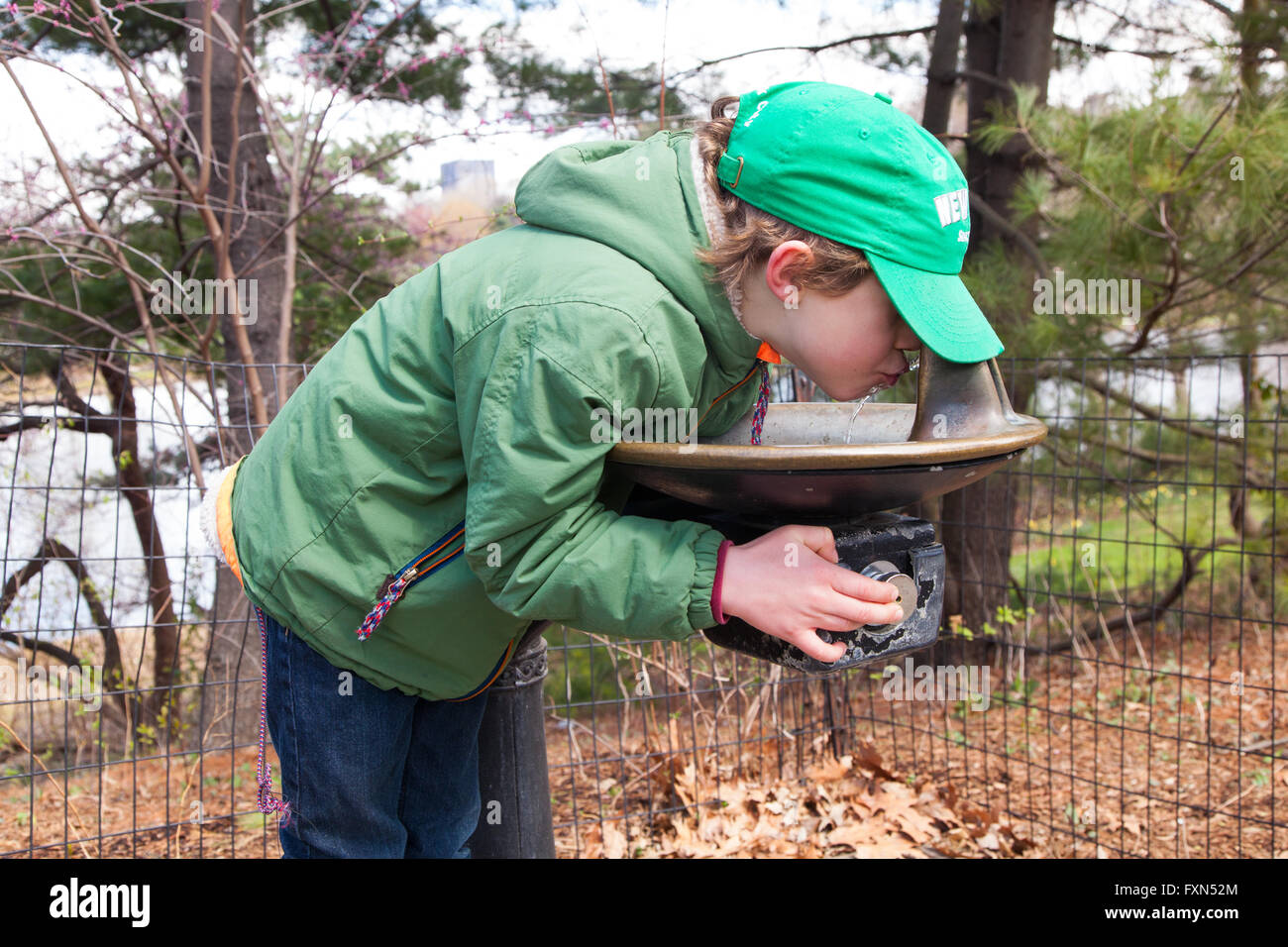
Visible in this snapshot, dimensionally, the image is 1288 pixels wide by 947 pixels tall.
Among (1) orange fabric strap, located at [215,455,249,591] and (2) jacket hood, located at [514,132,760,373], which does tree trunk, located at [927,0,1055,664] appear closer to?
(2) jacket hood, located at [514,132,760,373]

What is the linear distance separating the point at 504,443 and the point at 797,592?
1.24 feet

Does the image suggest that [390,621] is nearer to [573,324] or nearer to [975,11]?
[573,324]

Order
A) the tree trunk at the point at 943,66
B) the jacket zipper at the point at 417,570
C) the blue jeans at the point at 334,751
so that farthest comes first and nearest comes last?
the tree trunk at the point at 943,66, the blue jeans at the point at 334,751, the jacket zipper at the point at 417,570

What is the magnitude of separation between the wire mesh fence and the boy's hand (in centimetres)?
Answer: 163

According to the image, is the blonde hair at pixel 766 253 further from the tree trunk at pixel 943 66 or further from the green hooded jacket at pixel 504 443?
the tree trunk at pixel 943 66

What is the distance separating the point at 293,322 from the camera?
4.74 meters

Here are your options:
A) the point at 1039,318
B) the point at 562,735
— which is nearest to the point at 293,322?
the point at 562,735

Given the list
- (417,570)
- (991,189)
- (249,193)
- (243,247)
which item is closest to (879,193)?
(417,570)

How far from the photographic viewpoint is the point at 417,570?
1312mm

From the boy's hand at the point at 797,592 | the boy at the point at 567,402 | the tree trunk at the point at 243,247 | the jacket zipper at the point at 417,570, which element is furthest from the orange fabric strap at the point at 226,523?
the tree trunk at the point at 243,247

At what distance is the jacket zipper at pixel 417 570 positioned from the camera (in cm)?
130

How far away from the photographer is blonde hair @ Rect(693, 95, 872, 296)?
119cm

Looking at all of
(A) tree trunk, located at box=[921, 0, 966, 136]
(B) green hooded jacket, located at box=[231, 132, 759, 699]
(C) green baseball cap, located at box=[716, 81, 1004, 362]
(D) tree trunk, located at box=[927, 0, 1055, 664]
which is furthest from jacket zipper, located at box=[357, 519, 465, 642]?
(A) tree trunk, located at box=[921, 0, 966, 136]

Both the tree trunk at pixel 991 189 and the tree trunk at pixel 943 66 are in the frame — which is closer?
the tree trunk at pixel 991 189
